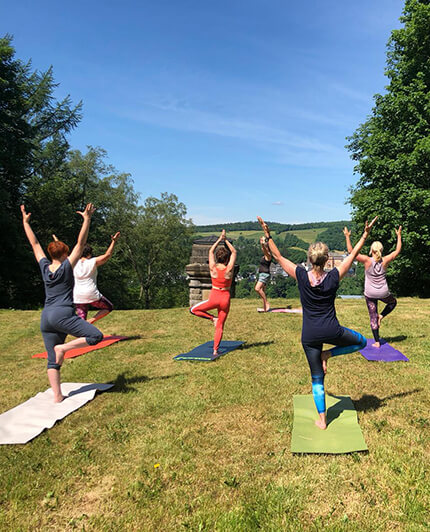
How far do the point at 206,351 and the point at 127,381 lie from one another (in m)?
2.21

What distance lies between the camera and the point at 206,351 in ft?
27.9

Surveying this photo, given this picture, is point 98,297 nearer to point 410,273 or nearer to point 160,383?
point 160,383

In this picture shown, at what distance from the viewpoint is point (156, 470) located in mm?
4012

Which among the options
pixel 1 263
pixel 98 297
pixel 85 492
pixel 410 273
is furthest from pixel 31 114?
pixel 85 492

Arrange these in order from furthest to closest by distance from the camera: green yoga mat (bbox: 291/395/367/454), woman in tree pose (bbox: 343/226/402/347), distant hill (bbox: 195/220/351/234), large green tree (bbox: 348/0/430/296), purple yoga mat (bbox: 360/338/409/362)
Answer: distant hill (bbox: 195/220/351/234) → large green tree (bbox: 348/0/430/296) → woman in tree pose (bbox: 343/226/402/347) → purple yoga mat (bbox: 360/338/409/362) → green yoga mat (bbox: 291/395/367/454)

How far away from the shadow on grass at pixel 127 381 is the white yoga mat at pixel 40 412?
168 mm

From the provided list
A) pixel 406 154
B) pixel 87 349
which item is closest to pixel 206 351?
pixel 87 349

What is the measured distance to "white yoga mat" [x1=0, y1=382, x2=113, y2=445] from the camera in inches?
189

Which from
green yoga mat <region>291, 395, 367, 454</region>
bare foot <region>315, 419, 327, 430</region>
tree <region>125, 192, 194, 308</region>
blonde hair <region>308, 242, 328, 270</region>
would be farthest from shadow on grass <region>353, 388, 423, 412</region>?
tree <region>125, 192, 194, 308</region>

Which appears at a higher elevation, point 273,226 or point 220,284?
point 273,226

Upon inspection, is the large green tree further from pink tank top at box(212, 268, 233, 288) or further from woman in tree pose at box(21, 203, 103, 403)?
woman in tree pose at box(21, 203, 103, 403)

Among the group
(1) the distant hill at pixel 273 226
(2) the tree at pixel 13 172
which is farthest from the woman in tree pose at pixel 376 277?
(1) the distant hill at pixel 273 226

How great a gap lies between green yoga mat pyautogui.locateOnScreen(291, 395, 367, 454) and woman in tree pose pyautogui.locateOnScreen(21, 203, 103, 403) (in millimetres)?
3137

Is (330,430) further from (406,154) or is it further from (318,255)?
(406,154)
